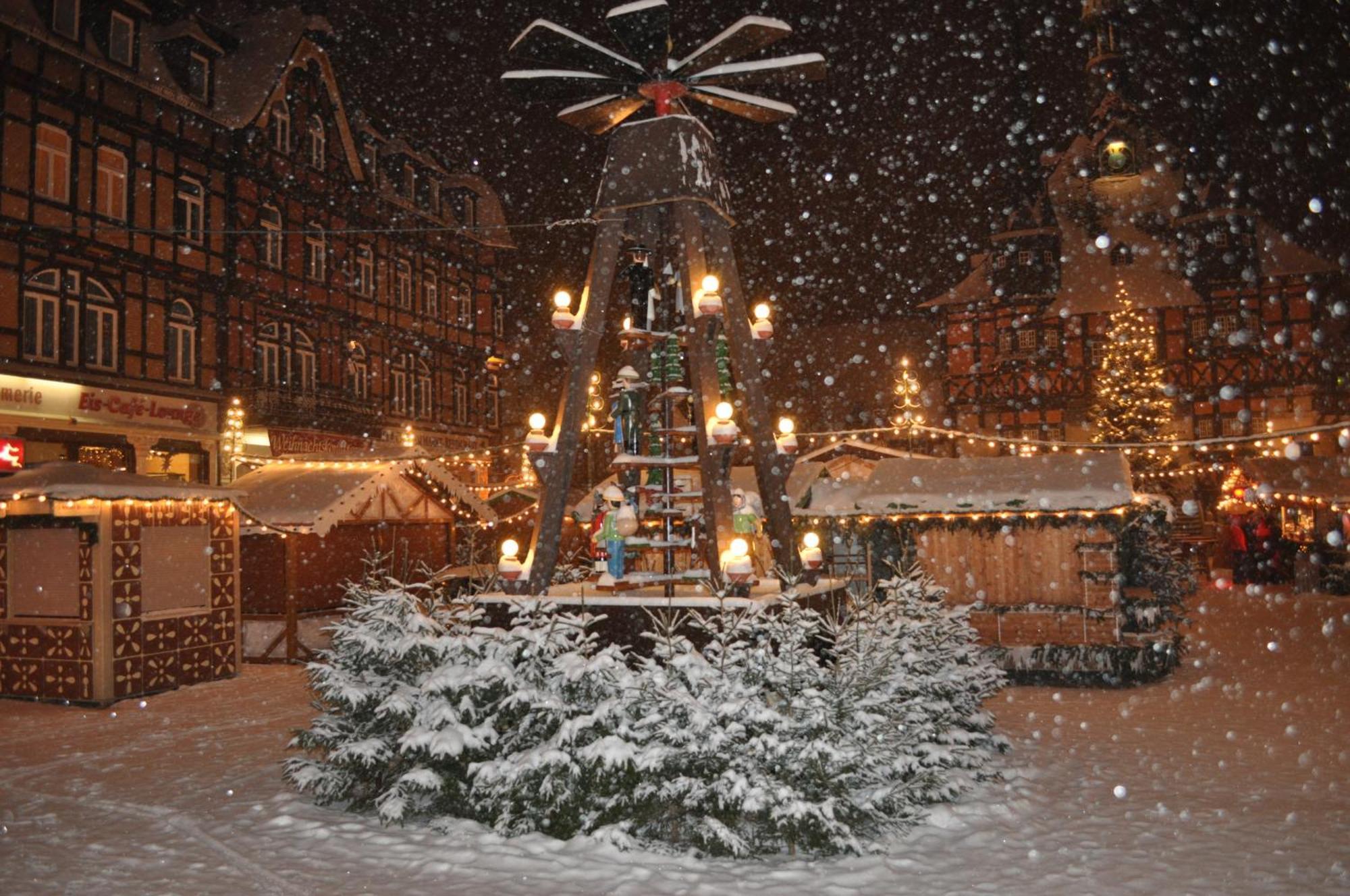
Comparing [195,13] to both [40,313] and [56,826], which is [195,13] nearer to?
[40,313]

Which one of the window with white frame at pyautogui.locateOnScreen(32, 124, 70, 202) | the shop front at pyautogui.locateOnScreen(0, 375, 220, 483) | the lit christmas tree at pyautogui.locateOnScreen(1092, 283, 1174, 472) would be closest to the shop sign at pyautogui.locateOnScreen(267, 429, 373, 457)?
the shop front at pyautogui.locateOnScreen(0, 375, 220, 483)

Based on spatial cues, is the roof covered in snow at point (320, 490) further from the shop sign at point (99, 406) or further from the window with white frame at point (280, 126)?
the window with white frame at point (280, 126)

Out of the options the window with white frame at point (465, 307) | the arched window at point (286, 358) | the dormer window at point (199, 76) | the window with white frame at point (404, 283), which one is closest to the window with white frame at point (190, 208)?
the dormer window at point (199, 76)

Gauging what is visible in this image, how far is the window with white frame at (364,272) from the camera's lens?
28.9m

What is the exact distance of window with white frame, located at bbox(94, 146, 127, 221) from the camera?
68.1 ft

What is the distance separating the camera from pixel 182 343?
904 inches

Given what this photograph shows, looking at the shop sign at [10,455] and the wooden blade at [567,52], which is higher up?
the wooden blade at [567,52]

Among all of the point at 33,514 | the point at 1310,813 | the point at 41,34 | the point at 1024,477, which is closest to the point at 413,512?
the point at 33,514

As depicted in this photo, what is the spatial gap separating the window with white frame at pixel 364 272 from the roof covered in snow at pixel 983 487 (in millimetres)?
19288

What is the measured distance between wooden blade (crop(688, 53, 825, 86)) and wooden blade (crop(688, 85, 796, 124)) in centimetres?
11

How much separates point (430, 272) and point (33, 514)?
21204 millimetres

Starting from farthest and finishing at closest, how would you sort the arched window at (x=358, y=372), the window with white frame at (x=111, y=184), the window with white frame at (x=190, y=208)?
the arched window at (x=358, y=372), the window with white frame at (x=190, y=208), the window with white frame at (x=111, y=184)

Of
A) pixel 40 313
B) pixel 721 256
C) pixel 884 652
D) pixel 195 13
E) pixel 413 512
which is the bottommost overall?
pixel 884 652

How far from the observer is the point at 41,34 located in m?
19.0
